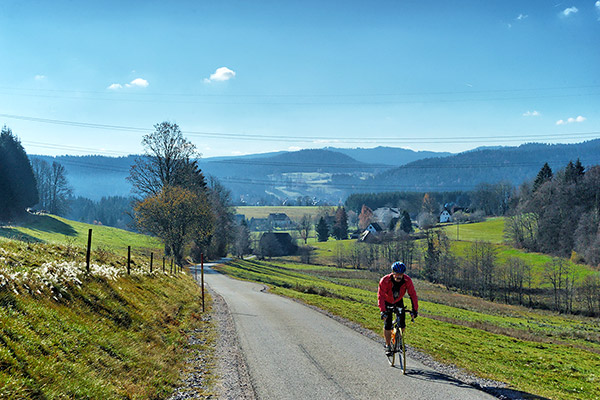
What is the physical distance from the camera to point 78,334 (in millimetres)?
9203

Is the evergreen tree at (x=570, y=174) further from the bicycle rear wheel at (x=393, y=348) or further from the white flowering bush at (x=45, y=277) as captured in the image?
the white flowering bush at (x=45, y=277)

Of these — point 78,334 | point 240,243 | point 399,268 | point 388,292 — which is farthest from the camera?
point 240,243

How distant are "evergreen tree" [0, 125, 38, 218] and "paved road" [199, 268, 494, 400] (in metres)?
63.4

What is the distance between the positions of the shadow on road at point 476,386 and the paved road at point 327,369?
0.03 m

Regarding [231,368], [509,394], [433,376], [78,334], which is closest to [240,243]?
[231,368]

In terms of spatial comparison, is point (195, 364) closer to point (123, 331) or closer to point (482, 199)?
point (123, 331)

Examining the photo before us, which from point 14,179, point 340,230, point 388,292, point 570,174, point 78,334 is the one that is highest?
point 570,174

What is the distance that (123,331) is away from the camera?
38.0 ft

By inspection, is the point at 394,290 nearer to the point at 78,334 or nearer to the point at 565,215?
the point at 78,334

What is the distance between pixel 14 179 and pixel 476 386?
84.6 metres

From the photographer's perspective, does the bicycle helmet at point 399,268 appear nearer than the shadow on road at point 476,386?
No

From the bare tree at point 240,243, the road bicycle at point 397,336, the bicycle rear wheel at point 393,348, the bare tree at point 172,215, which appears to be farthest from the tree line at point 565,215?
the road bicycle at point 397,336

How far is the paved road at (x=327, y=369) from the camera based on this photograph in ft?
29.4

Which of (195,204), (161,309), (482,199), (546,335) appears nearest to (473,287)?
(546,335)
